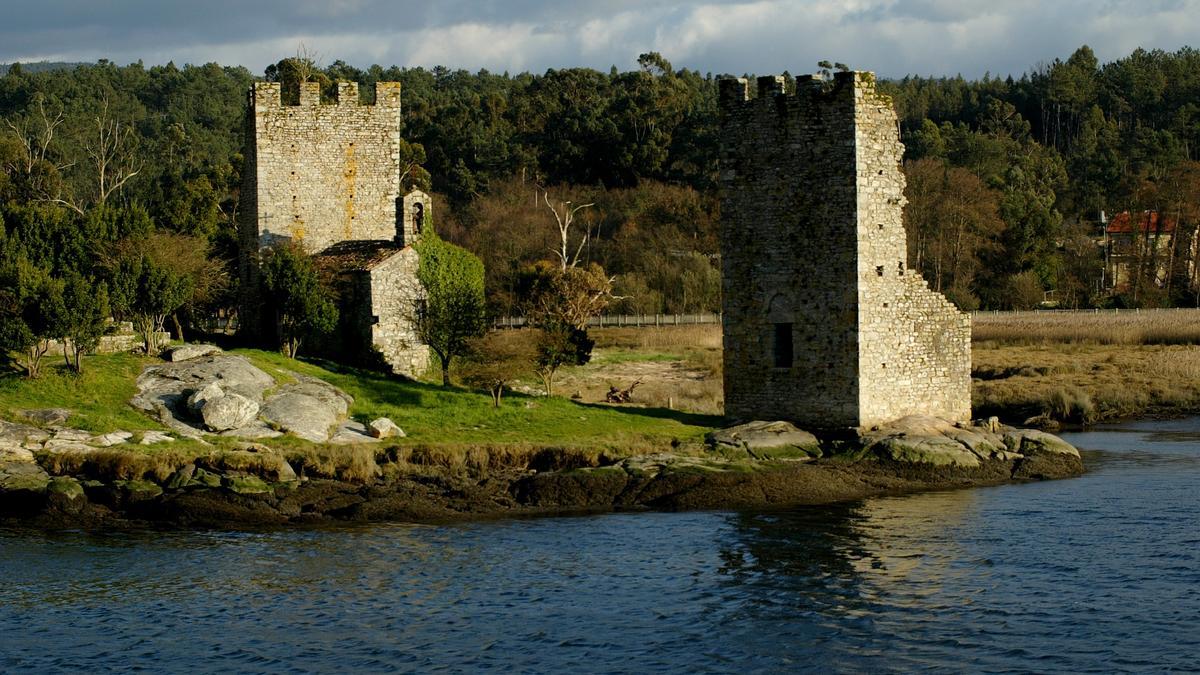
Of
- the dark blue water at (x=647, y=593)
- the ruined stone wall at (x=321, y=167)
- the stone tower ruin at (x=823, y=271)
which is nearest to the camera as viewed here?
the dark blue water at (x=647, y=593)

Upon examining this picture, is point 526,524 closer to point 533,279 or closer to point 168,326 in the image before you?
point 168,326

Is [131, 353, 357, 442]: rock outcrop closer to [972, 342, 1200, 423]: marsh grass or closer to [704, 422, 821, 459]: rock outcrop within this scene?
[704, 422, 821, 459]: rock outcrop

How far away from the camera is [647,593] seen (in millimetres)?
21422

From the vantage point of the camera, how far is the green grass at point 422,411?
29.8 m

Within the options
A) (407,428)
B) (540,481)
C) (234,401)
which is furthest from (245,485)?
(540,481)

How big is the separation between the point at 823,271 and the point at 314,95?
15802mm

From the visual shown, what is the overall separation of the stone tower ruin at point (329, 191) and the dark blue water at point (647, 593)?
14297 mm

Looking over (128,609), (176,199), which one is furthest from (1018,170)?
(128,609)

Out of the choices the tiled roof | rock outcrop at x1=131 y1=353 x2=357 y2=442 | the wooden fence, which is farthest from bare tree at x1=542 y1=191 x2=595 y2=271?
rock outcrop at x1=131 y1=353 x2=357 y2=442

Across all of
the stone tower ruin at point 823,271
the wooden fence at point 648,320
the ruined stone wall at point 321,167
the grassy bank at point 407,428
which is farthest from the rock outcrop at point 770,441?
the wooden fence at point 648,320

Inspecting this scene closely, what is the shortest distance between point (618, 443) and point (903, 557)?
328 inches

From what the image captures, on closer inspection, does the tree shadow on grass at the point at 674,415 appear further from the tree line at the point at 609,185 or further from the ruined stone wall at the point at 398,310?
the tree line at the point at 609,185

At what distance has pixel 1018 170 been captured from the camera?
9300cm

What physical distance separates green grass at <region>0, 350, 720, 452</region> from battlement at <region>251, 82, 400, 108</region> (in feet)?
24.7
